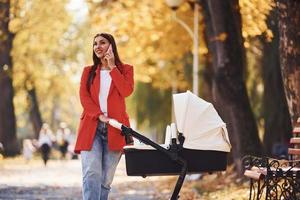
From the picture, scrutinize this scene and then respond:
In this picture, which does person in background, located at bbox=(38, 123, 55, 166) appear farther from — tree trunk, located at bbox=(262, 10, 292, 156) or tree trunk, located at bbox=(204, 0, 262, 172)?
tree trunk, located at bbox=(204, 0, 262, 172)

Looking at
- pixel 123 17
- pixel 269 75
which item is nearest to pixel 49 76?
pixel 269 75

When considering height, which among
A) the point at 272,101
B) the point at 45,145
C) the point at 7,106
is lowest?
the point at 45,145

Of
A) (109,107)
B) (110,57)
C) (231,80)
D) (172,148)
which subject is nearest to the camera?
(172,148)

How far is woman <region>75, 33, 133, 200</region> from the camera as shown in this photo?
871 centimetres

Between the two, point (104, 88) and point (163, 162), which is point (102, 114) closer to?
point (104, 88)

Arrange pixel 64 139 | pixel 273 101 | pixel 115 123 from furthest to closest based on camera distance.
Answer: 1. pixel 64 139
2. pixel 273 101
3. pixel 115 123

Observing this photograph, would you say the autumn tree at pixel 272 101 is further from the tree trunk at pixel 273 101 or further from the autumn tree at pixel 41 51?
the autumn tree at pixel 41 51

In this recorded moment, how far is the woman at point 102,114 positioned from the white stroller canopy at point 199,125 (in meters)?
0.55

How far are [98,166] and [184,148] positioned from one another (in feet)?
2.86

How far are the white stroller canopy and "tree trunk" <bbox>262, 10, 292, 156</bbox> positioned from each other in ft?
65.0

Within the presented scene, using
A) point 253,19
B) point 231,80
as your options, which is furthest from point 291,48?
point 253,19

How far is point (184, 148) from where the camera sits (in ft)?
27.5

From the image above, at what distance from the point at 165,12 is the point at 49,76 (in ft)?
76.4

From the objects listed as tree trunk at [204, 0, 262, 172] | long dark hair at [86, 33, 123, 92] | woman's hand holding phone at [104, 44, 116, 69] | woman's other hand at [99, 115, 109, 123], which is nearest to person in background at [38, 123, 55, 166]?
tree trunk at [204, 0, 262, 172]
